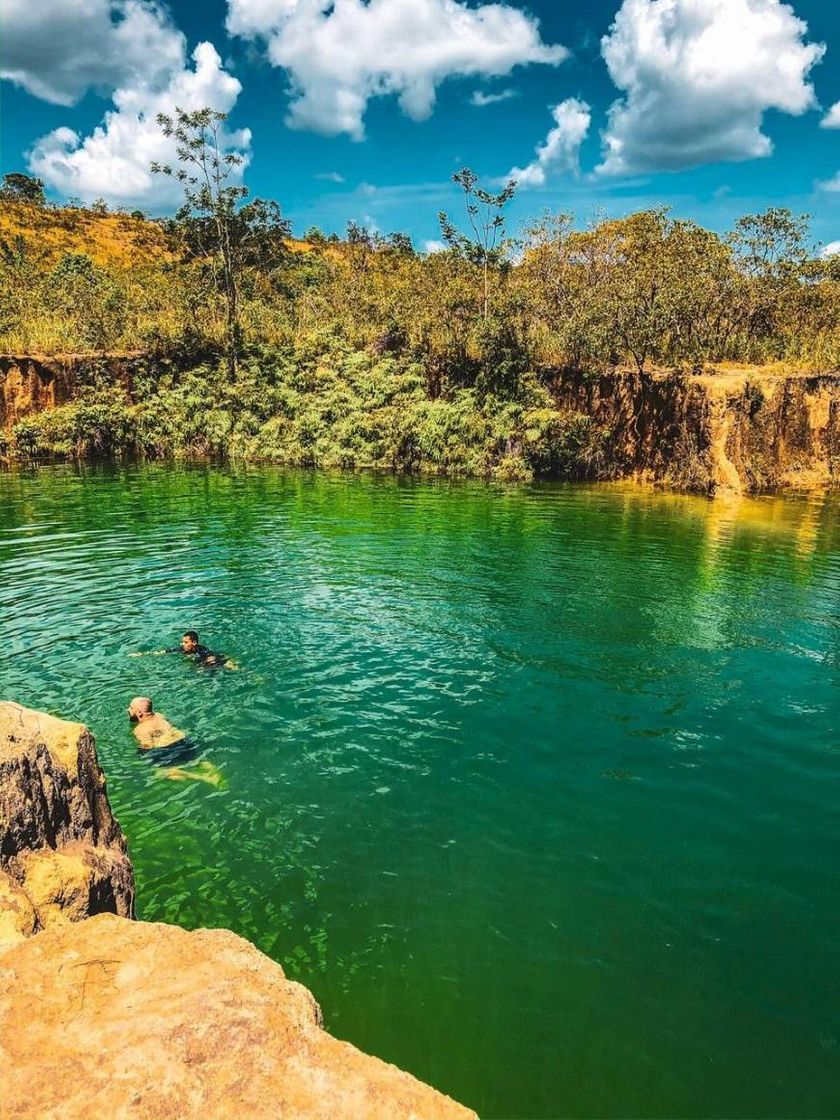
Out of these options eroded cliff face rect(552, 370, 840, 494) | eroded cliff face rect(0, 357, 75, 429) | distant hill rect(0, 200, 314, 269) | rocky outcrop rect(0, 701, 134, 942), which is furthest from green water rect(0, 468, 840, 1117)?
distant hill rect(0, 200, 314, 269)

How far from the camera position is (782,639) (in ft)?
47.3

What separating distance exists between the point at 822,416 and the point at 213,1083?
4092cm

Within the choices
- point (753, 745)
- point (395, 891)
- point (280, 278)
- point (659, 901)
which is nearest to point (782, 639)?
point (753, 745)

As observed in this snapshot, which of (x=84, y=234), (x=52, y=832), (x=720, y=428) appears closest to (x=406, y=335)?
(x=720, y=428)

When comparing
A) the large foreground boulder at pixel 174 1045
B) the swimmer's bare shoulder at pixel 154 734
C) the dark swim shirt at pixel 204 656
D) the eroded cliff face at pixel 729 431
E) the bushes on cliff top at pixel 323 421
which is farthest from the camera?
the bushes on cliff top at pixel 323 421

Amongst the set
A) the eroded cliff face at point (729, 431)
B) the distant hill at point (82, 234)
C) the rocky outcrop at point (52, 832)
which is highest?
the distant hill at point (82, 234)

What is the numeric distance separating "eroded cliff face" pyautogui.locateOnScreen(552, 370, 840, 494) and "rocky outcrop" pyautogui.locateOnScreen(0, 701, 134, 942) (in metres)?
33.6

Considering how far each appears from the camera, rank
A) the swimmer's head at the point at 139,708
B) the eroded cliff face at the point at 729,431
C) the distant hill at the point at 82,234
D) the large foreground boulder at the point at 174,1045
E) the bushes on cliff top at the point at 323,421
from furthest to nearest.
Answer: the distant hill at the point at 82,234 < the bushes on cliff top at the point at 323,421 < the eroded cliff face at the point at 729,431 < the swimmer's head at the point at 139,708 < the large foreground boulder at the point at 174,1045

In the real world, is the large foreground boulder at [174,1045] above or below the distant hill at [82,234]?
below

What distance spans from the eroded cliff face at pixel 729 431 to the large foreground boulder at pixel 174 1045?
3475 cm

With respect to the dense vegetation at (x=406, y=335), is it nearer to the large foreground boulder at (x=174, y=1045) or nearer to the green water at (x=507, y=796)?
the green water at (x=507, y=796)

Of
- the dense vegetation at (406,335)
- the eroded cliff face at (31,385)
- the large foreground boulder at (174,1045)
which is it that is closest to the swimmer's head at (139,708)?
the large foreground boulder at (174,1045)

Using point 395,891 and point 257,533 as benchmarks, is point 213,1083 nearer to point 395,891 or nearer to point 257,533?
point 395,891

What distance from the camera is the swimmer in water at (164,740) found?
970 centimetres
